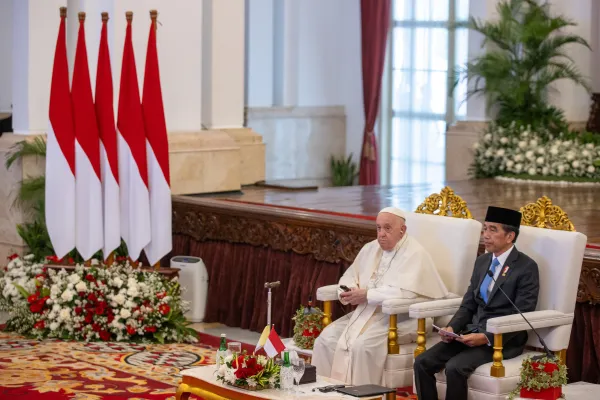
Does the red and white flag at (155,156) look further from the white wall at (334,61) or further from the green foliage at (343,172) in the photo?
the white wall at (334,61)

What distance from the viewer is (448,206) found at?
740 cm

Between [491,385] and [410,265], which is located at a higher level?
[410,265]

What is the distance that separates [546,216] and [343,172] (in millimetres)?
11234

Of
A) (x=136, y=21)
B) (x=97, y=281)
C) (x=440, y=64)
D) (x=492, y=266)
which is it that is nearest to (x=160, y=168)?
(x=97, y=281)

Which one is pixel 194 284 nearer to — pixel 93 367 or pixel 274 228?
pixel 274 228

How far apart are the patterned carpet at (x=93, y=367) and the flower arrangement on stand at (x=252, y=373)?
1.29 m

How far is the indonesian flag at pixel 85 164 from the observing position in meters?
9.38

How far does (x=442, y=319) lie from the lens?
7.24 meters

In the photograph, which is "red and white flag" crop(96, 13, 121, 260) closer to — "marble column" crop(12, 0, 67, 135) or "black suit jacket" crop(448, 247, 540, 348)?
"marble column" crop(12, 0, 67, 135)

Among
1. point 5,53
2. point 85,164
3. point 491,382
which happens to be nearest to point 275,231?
point 85,164

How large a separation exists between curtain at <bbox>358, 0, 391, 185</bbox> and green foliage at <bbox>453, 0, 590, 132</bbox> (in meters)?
2.77

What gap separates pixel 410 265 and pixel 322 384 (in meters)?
1.33

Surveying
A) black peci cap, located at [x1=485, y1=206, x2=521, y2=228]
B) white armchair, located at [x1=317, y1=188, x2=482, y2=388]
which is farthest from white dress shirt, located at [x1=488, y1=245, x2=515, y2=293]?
white armchair, located at [x1=317, y1=188, x2=482, y2=388]

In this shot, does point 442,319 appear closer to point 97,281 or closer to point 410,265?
point 410,265
